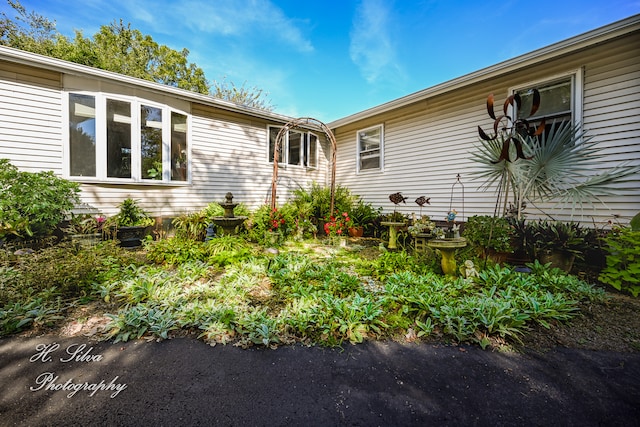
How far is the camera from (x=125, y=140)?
5.70 meters

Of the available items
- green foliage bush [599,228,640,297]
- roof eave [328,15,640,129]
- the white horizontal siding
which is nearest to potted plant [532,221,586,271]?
green foliage bush [599,228,640,297]

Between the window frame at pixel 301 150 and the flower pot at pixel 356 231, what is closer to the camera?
the flower pot at pixel 356 231

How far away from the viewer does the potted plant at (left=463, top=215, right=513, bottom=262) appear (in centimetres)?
390

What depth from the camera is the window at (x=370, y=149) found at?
26.2 ft

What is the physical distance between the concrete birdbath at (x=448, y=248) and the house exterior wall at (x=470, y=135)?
261 cm

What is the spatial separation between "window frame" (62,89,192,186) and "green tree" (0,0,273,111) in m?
10.7

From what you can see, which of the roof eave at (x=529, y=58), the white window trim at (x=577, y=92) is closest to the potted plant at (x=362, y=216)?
the roof eave at (x=529, y=58)

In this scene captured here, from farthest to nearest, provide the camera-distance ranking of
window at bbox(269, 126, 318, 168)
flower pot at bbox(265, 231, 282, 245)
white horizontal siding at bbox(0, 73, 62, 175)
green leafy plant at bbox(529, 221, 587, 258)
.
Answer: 1. window at bbox(269, 126, 318, 168)
2. flower pot at bbox(265, 231, 282, 245)
3. white horizontal siding at bbox(0, 73, 62, 175)
4. green leafy plant at bbox(529, 221, 587, 258)

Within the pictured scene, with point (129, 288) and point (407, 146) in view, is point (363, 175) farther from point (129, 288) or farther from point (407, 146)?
point (129, 288)

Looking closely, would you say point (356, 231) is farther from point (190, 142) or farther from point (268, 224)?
point (190, 142)

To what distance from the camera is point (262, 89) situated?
1903 cm

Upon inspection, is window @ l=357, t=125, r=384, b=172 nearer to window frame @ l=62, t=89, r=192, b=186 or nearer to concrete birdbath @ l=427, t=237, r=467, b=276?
concrete birdbath @ l=427, t=237, r=467, b=276

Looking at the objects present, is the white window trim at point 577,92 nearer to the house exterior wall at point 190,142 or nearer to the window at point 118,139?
the house exterior wall at point 190,142

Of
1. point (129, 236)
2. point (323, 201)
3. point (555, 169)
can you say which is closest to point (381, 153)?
point (323, 201)
